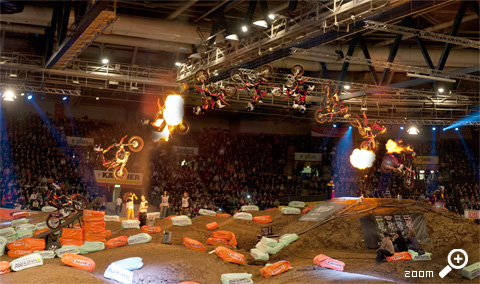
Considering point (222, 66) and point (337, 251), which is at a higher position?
point (222, 66)

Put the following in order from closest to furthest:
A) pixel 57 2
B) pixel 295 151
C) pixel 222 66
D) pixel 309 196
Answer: pixel 57 2
pixel 222 66
pixel 309 196
pixel 295 151

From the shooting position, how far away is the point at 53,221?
15125mm

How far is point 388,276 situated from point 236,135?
22.0 metres

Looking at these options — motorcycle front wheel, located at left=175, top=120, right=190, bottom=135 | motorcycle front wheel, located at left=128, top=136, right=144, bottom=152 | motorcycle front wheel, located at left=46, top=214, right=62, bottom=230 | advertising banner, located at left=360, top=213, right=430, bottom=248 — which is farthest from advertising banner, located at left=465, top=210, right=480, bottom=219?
motorcycle front wheel, located at left=46, top=214, right=62, bottom=230

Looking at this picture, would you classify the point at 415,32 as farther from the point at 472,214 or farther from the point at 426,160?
the point at 426,160

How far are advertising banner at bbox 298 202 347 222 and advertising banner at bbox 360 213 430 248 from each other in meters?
1.34

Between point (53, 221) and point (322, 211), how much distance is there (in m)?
10.4

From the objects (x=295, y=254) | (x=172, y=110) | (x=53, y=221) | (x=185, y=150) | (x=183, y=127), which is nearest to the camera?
(x=53, y=221)

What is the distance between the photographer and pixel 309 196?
29.1 metres

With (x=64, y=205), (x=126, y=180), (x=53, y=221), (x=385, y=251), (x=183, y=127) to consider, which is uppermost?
(x=183, y=127)

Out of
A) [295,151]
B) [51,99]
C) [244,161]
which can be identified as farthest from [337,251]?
[51,99]

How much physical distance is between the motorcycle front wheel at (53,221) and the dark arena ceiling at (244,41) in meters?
6.24

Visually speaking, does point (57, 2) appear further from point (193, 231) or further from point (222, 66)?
point (193, 231)

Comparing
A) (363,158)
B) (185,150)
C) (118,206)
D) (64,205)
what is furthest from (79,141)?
(363,158)
